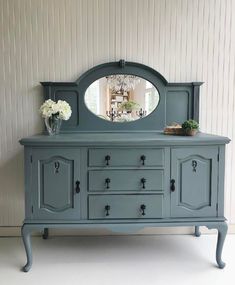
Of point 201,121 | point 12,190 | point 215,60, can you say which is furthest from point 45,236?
point 215,60

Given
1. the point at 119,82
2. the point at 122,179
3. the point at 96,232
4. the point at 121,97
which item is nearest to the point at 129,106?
the point at 121,97

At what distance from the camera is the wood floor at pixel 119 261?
2.13 metres

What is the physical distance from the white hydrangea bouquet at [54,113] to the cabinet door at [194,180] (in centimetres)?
95

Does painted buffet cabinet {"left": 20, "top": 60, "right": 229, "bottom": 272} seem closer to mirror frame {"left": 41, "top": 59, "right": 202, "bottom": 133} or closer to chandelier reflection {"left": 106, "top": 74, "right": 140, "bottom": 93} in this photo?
mirror frame {"left": 41, "top": 59, "right": 202, "bottom": 133}

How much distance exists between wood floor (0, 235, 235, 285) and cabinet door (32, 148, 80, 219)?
0.44 meters

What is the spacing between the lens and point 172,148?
2.21m

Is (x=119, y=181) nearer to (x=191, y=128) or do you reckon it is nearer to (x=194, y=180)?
(x=194, y=180)

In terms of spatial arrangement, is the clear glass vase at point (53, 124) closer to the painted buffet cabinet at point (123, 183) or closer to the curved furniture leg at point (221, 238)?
the painted buffet cabinet at point (123, 183)

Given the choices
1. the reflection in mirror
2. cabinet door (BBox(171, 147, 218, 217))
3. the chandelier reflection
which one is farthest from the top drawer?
the chandelier reflection

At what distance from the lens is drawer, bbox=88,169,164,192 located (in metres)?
2.20

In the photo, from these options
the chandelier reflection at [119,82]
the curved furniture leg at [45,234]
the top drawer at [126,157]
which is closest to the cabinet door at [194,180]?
the top drawer at [126,157]

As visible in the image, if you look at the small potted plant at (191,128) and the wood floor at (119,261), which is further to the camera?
the small potted plant at (191,128)

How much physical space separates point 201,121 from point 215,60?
23.3 inches

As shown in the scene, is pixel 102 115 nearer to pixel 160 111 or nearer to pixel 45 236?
pixel 160 111
